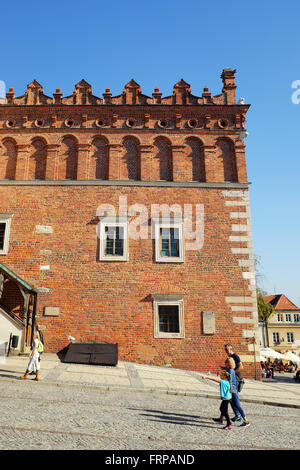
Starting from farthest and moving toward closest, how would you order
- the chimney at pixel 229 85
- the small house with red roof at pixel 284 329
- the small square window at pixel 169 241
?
the small house with red roof at pixel 284 329 < the chimney at pixel 229 85 < the small square window at pixel 169 241

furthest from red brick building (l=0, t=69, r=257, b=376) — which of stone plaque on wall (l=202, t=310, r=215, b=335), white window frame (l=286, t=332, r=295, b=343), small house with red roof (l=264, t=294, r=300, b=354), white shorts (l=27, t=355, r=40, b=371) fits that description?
white window frame (l=286, t=332, r=295, b=343)

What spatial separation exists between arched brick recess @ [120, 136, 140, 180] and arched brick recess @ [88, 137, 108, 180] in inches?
30.4

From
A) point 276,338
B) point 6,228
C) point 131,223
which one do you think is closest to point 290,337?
point 276,338

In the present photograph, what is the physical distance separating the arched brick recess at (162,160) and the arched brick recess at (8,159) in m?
6.39

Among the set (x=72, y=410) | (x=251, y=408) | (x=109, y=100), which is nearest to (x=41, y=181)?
(x=109, y=100)

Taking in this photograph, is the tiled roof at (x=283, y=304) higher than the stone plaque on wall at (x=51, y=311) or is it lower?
higher

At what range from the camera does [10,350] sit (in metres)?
12.7

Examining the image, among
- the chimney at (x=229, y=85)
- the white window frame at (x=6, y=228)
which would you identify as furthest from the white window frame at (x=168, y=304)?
the chimney at (x=229, y=85)

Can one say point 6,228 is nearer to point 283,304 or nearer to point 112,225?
point 112,225

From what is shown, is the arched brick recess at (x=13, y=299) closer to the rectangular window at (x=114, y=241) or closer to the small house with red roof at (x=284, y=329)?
the rectangular window at (x=114, y=241)

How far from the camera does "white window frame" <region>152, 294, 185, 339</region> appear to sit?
13648 millimetres

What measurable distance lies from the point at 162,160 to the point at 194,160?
57.7 inches

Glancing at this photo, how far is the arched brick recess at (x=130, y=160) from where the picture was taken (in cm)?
1555
